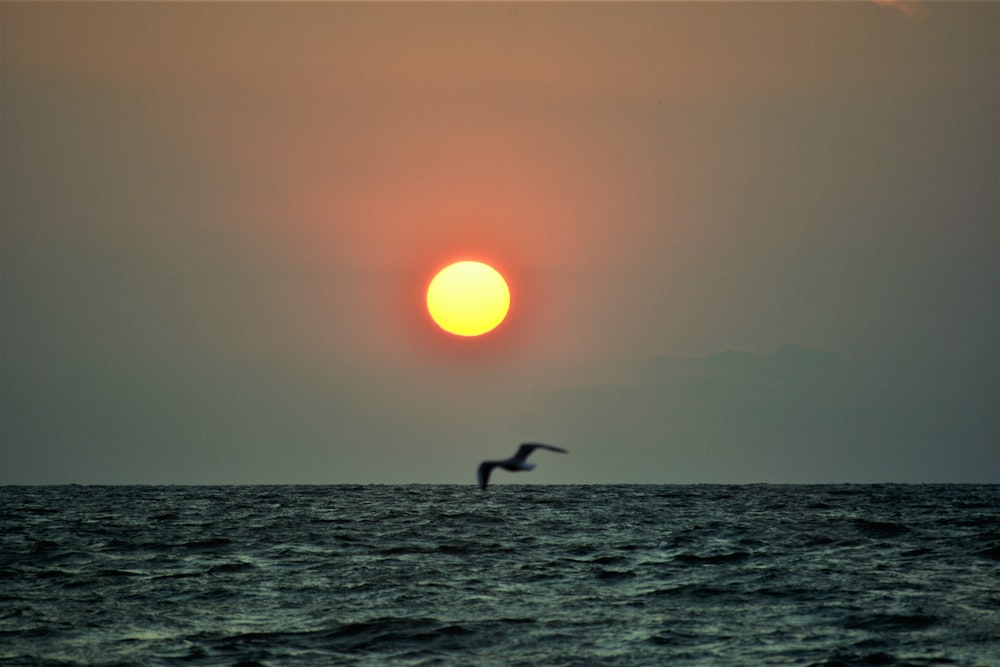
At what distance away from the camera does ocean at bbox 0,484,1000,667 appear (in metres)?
26.5

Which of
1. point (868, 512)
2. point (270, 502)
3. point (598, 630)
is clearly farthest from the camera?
point (270, 502)

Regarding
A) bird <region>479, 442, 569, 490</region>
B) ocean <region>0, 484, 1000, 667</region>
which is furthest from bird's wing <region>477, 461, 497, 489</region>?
ocean <region>0, 484, 1000, 667</region>

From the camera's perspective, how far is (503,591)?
34.6 metres

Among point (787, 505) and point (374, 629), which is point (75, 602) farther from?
point (787, 505)

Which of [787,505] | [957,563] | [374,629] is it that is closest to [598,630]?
[374,629]

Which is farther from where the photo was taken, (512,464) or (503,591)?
(503,591)

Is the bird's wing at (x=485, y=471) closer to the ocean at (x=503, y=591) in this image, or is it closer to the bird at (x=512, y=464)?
the bird at (x=512, y=464)

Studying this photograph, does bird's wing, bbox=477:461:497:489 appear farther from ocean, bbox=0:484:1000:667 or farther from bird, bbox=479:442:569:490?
ocean, bbox=0:484:1000:667

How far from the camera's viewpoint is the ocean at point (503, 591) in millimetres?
26531

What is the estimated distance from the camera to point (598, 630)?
93.8 ft

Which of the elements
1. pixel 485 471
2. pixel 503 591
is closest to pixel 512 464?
pixel 485 471

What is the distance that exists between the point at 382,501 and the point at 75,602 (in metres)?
50.2

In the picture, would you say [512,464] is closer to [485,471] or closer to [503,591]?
[485,471]

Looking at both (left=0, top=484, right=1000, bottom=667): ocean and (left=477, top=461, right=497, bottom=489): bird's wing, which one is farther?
(left=0, top=484, right=1000, bottom=667): ocean
